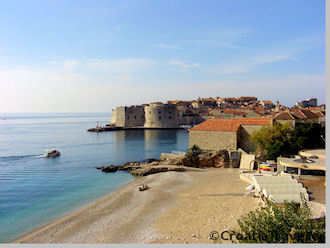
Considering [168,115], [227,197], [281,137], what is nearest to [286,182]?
[227,197]

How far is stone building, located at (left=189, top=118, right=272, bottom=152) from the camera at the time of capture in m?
15.0

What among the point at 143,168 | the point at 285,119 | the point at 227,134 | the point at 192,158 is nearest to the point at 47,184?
the point at 143,168

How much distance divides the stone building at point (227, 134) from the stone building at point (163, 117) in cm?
2811

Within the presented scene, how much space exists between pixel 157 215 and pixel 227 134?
767 centimetres

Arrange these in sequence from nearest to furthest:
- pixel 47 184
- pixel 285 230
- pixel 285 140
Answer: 1. pixel 285 230
2. pixel 285 140
3. pixel 47 184

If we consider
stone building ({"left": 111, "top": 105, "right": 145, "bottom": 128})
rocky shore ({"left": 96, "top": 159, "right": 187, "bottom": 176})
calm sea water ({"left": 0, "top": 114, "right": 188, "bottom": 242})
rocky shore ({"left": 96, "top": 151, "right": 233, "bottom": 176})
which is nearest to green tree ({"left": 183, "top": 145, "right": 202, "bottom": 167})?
rocky shore ({"left": 96, "top": 151, "right": 233, "bottom": 176})

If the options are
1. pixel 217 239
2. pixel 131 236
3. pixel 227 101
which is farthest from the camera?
pixel 227 101

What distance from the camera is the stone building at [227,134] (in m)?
15.0

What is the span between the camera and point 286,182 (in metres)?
8.22

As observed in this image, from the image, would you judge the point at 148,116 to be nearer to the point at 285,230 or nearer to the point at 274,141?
Result: the point at 274,141

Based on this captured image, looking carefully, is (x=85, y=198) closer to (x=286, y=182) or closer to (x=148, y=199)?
(x=148, y=199)

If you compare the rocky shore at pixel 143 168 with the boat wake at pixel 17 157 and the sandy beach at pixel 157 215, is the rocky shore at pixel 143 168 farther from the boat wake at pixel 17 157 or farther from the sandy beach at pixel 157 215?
the boat wake at pixel 17 157

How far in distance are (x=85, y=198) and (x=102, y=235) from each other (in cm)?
433

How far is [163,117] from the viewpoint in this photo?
A: 1741 inches
